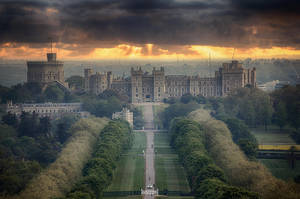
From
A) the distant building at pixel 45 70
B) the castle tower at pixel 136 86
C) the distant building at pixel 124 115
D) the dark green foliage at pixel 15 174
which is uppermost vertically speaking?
the distant building at pixel 45 70

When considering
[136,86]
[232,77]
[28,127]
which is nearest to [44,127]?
[28,127]

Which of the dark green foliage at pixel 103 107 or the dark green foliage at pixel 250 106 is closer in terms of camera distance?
the dark green foliage at pixel 250 106

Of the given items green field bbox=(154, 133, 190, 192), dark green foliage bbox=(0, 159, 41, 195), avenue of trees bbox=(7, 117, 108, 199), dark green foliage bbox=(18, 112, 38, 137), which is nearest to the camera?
avenue of trees bbox=(7, 117, 108, 199)

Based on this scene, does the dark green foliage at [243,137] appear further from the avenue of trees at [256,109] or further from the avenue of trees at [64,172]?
the avenue of trees at [64,172]

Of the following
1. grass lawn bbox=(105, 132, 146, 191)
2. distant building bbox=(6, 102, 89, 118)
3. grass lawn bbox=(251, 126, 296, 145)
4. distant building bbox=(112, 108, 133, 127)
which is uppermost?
distant building bbox=(6, 102, 89, 118)

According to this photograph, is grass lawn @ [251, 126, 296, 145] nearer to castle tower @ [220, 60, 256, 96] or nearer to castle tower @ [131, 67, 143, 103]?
castle tower @ [131, 67, 143, 103]

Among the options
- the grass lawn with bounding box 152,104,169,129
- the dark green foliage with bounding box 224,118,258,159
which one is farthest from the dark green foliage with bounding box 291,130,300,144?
the grass lawn with bounding box 152,104,169,129

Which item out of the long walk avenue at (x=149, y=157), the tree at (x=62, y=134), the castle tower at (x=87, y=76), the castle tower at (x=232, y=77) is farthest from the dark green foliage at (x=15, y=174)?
the castle tower at (x=232, y=77)
